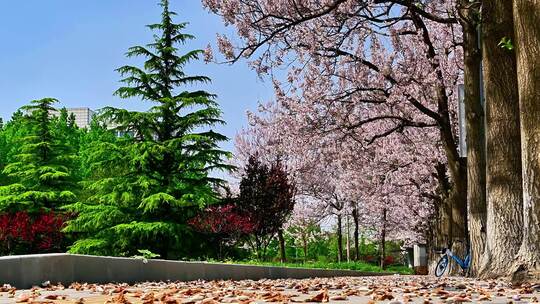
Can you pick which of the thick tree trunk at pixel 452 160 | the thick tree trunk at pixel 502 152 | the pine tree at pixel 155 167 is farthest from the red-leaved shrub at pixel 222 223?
the thick tree trunk at pixel 502 152

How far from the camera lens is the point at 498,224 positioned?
9633mm

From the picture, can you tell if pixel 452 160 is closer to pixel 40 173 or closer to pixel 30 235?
pixel 30 235

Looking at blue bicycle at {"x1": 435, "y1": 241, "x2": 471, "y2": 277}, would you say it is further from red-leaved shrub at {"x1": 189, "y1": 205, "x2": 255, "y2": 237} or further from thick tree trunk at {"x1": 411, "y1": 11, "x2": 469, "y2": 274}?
red-leaved shrub at {"x1": 189, "y1": 205, "x2": 255, "y2": 237}

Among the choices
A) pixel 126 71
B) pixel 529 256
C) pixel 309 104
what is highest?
pixel 126 71

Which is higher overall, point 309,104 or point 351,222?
point 309,104

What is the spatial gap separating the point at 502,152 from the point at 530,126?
1446mm

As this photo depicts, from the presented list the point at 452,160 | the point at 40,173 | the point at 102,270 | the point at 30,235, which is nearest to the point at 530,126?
the point at 102,270

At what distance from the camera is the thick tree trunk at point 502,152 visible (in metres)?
9.52

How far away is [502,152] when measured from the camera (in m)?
9.58

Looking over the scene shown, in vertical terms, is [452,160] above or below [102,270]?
above

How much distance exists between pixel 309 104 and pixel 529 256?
1045cm

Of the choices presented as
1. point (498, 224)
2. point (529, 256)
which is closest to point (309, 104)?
point (498, 224)

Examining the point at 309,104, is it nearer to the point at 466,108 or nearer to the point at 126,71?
the point at 466,108

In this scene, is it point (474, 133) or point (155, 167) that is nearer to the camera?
point (474, 133)
